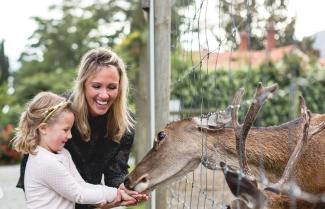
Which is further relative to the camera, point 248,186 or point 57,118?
point 57,118

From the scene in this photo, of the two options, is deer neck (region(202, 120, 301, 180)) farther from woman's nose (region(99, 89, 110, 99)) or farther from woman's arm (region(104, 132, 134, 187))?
woman's nose (region(99, 89, 110, 99))

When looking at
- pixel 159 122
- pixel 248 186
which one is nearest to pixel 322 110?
pixel 159 122

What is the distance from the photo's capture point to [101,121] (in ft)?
13.8

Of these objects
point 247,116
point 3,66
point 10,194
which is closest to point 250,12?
point 247,116

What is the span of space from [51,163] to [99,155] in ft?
2.35

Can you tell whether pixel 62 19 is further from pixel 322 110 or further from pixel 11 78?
pixel 322 110

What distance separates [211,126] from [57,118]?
101 cm

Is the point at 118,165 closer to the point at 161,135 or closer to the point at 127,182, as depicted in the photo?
the point at 127,182

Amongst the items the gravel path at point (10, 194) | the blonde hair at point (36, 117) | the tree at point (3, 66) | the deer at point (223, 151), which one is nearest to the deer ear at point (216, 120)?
the deer at point (223, 151)

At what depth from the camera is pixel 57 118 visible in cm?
367

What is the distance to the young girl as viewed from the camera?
3.54 meters

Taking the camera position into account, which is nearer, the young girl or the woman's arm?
the young girl

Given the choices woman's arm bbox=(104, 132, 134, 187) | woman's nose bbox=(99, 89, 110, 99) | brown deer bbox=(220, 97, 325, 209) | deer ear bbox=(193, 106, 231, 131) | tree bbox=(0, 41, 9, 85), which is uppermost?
tree bbox=(0, 41, 9, 85)

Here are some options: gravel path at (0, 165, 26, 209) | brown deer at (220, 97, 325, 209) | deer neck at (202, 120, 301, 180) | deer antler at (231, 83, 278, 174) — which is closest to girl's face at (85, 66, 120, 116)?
deer neck at (202, 120, 301, 180)
